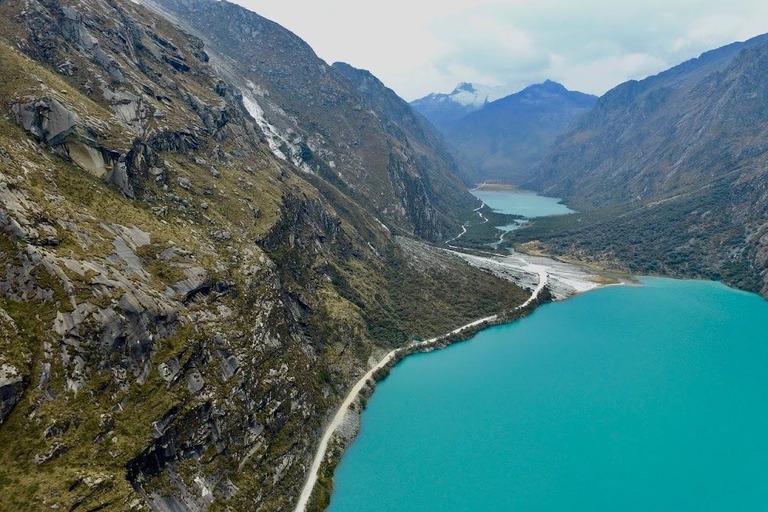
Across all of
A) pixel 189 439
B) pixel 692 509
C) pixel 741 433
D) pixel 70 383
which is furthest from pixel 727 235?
pixel 70 383

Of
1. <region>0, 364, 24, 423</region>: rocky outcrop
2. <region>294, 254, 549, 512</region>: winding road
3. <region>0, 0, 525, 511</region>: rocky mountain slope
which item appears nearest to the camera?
<region>0, 364, 24, 423</region>: rocky outcrop

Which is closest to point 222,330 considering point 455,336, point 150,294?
point 150,294

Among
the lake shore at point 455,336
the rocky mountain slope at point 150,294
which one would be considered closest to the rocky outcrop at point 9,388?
the rocky mountain slope at point 150,294

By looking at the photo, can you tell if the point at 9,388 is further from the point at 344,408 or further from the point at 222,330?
the point at 344,408

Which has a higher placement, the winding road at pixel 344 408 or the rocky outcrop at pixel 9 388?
the rocky outcrop at pixel 9 388

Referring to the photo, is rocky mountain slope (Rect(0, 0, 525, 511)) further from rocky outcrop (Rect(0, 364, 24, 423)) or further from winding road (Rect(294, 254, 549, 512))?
winding road (Rect(294, 254, 549, 512))

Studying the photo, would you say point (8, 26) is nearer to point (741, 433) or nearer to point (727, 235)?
point (741, 433)

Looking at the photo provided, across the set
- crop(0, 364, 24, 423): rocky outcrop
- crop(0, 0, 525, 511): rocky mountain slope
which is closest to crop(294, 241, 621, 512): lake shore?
crop(0, 0, 525, 511): rocky mountain slope

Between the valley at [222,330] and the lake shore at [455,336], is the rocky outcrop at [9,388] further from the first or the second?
the lake shore at [455,336]
